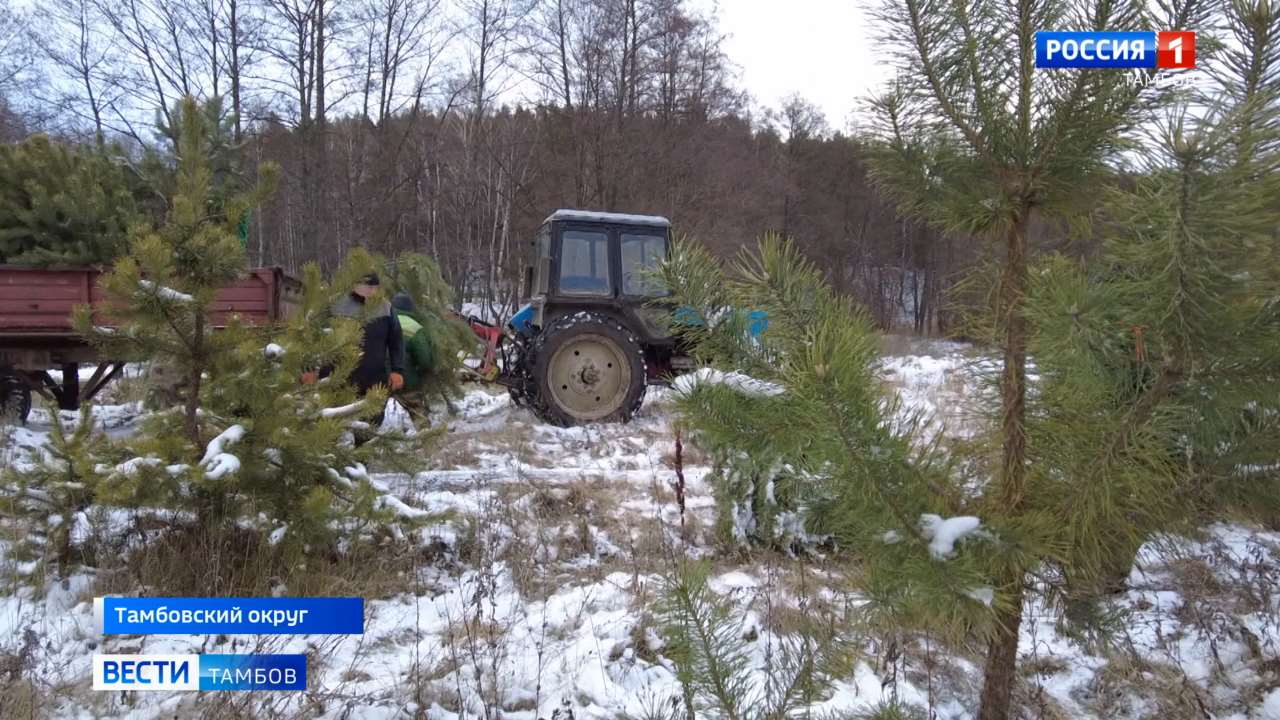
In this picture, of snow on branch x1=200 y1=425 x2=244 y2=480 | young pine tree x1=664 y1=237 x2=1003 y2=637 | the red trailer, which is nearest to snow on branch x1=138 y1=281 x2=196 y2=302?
snow on branch x1=200 y1=425 x2=244 y2=480

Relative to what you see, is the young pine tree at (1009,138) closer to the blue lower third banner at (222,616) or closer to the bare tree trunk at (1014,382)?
the bare tree trunk at (1014,382)

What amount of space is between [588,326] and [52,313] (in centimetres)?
475

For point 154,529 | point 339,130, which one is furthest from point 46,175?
point 339,130

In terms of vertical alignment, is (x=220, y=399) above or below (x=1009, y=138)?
below

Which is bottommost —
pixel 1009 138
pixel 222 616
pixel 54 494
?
pixel 222 616

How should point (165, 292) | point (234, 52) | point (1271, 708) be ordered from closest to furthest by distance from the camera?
point (1271, 708) < point (165, 292) < point (234, 52)

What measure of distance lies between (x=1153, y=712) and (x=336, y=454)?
3.30 meters

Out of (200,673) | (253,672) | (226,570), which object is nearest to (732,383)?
(253,672)

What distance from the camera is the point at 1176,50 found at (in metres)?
1.11

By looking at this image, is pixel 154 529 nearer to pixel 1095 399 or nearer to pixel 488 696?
pixel 488 696

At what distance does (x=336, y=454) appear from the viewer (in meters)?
3.21

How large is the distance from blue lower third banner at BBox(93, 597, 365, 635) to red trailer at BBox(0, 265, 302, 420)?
3747mm

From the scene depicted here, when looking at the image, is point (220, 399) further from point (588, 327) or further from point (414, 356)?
point (588, 327)

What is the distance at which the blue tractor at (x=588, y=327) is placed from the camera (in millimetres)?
7590
